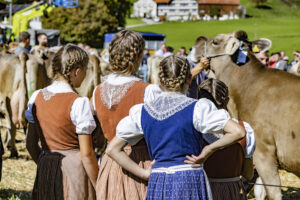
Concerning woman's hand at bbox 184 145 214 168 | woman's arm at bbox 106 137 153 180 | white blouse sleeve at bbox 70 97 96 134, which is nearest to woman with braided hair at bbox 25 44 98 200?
white blouse sleeve at bbox 70 97 96 134

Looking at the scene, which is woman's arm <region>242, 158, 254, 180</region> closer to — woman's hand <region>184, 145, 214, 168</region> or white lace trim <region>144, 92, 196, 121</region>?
woman's hand <region>184, 145, 214, 168</region>

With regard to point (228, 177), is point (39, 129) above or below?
above

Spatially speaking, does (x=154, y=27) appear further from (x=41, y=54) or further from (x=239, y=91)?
(x=239, y=91)

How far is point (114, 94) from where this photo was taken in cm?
314

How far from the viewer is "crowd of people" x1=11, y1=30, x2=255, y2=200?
2738 millimetres

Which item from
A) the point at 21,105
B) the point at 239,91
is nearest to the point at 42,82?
the point at 21,105

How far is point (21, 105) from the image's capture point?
7.51 meters

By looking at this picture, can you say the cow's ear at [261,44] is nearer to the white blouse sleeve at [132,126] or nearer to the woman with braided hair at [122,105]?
the woman with braided hair at [122,105]

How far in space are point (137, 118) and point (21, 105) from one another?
16.9 feet

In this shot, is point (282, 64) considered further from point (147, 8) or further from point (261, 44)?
point (147, 8)

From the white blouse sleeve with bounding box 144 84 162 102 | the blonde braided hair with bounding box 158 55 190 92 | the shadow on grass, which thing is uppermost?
the blonde braided hair with bounding box 158 55 190 92

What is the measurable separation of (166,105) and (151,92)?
1.09 ft

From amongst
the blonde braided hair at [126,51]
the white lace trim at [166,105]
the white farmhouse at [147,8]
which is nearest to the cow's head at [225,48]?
the blonde braided hair at [126,51]

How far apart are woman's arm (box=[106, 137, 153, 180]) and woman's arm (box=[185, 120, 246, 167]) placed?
0.34 m
